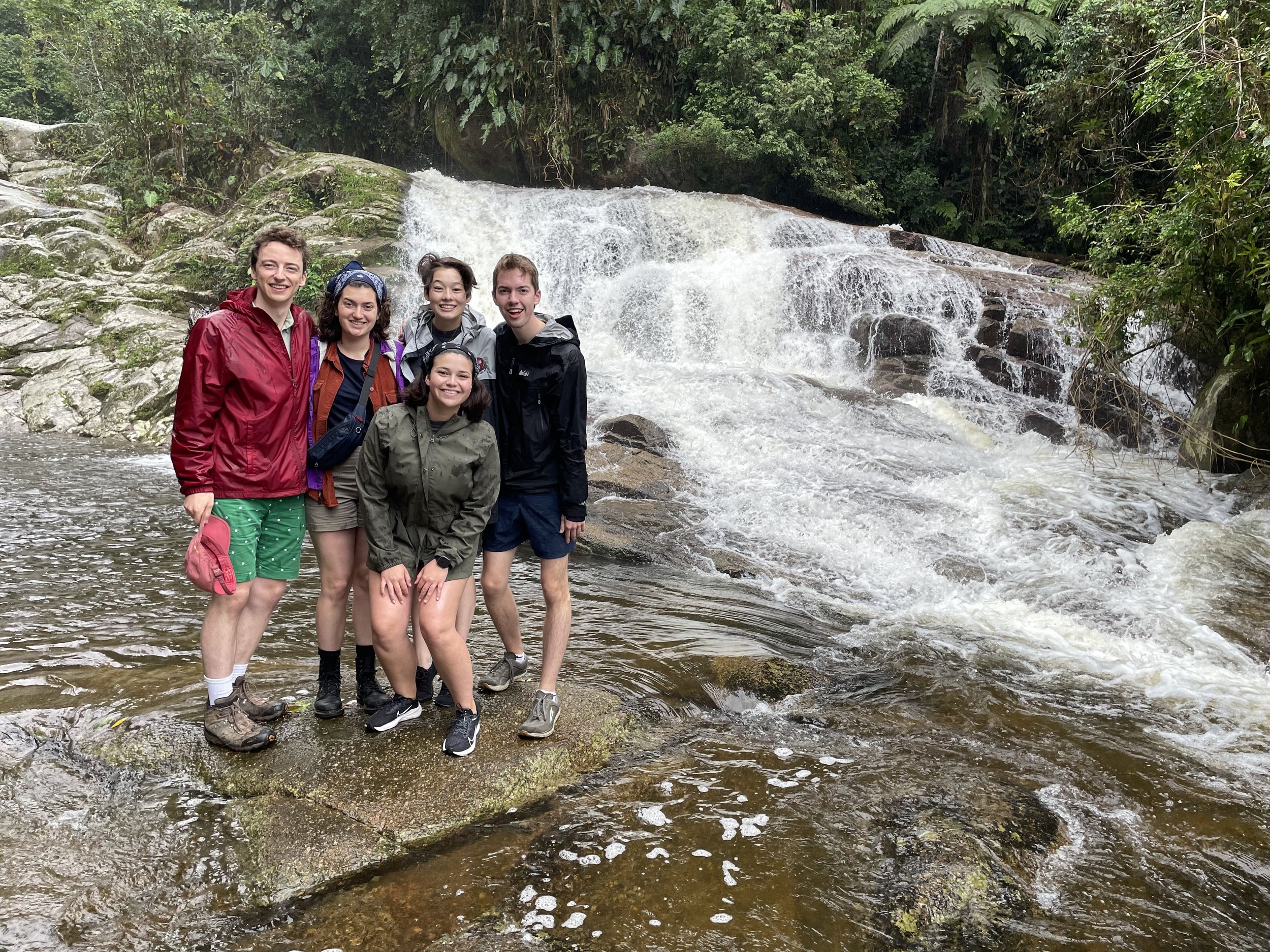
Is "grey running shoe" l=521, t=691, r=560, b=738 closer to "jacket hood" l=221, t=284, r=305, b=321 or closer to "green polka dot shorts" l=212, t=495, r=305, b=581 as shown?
"green polka dot shorts" l=212, t=495, r=305, b=581

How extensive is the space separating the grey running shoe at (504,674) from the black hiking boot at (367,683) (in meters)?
0.45

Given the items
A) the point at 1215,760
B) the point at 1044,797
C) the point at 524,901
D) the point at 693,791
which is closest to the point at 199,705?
the point at 524,901

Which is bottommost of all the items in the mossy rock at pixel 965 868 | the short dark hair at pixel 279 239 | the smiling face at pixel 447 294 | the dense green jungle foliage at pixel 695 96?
the mossy rock at pixel 965 868

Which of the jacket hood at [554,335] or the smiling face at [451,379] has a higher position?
the jacket hood at [554,335]

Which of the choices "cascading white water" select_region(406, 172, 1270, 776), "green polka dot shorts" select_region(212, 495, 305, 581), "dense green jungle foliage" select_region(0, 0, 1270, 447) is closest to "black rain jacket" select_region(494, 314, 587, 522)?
"green polka dot shorts" select_region(212, 495, 305, 581)

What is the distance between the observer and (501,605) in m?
3.73

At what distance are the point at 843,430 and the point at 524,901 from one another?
8323 mm

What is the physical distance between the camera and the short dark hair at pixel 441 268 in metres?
3.30

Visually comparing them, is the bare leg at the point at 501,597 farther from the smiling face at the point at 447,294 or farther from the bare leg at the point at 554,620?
the smiling face at the point at 447,294

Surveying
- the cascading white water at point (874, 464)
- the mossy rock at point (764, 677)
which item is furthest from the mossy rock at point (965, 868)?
the cascading white water at point (874, 464)

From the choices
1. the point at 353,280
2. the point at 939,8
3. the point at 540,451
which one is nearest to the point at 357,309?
the point at 353,280

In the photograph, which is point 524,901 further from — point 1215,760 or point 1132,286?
point 1132,286

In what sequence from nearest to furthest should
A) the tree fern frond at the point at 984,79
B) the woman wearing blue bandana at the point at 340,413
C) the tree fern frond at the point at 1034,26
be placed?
the woman wearing blue bandana at the point at 340,413
the tree fern frond at the point at 1034,26
the tree fern frond at the point at 984,79

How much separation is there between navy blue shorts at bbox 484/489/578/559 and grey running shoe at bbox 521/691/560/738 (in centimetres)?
59
